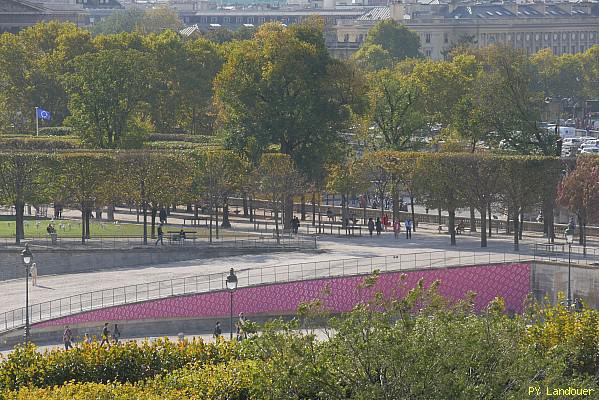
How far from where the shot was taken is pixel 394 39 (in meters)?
183

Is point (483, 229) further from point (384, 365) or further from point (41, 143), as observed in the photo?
point (384, 365)

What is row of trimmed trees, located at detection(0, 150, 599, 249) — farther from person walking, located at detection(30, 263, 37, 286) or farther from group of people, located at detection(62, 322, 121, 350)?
group of people, located at detection(62, 322, 121, 350)

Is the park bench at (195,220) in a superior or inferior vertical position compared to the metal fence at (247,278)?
superior

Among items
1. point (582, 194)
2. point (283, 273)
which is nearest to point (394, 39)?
point (582, 194)

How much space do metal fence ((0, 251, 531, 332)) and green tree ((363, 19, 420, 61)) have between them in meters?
109

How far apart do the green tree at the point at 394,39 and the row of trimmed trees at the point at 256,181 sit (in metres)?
96.3

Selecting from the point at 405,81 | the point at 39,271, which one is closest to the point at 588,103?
the point at 405,81

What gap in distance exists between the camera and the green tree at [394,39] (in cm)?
18262

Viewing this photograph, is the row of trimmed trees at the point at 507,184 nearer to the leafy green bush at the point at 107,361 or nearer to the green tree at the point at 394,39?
the leafy green bush at the point at 107,361

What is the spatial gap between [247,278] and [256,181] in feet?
51.7

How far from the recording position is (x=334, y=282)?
224ft

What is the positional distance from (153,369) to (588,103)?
123076 mm

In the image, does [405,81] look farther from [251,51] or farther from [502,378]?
[502,378]

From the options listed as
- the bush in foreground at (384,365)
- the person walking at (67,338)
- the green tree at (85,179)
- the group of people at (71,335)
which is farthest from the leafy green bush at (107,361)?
the green tree at (85,179)
